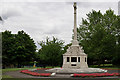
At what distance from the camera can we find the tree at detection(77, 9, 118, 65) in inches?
1844

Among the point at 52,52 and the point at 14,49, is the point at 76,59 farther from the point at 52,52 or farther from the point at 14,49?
the point at 14,49

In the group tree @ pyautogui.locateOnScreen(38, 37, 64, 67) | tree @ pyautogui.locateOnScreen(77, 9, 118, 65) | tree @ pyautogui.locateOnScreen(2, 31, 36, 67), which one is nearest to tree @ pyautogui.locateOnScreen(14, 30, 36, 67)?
tree @ pyautogui.locateOnScreen(2, 31, 36, 67)

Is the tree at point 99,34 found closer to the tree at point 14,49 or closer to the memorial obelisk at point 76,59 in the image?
the memorial obelisk at point 76,59

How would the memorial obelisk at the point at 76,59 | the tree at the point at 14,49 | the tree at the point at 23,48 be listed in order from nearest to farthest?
the memorial obelisk at the point at 76,59 → the tree at the point at 14,49 → the tree at the point at 23,48

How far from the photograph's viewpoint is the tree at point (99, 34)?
46844 millimetres

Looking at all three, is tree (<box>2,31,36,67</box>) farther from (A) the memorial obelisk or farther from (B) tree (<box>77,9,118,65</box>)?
(A) the memorial obelisk

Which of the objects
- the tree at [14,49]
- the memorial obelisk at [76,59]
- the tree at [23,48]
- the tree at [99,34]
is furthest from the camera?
the tree at [23,48]

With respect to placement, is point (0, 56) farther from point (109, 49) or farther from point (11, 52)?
point (109, 49)

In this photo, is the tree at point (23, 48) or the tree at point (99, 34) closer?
the tree at point (99, 34)

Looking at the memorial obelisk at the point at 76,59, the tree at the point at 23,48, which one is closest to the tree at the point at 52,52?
the tree at the point at 23,48

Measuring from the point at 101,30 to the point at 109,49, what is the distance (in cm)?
608

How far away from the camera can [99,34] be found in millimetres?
47531

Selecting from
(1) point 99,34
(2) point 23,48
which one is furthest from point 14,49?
(1) point 99,34

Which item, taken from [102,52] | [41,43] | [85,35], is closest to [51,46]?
[41,43]
